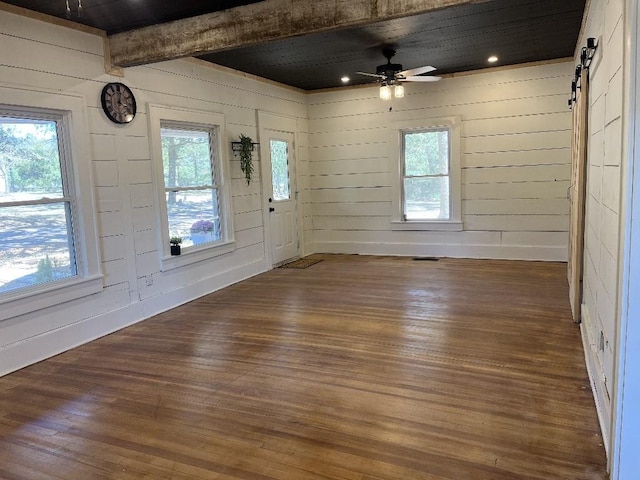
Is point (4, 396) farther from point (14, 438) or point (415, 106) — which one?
point (415, 106)

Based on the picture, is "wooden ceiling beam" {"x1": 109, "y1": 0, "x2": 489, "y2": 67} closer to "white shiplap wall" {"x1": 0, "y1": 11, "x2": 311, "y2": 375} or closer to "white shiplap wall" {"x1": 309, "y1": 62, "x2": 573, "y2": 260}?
"white shiplap wall" {"x1": 0, "y1": 11, "x2": 311, "y2": 375}

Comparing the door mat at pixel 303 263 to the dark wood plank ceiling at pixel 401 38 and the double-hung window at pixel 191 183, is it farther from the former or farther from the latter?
the dark wood plank ceiling at pixel 401 38

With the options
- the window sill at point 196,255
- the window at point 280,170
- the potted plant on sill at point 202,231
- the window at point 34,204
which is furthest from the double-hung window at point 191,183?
the window at point 280,170


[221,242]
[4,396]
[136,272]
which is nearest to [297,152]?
[221,242]

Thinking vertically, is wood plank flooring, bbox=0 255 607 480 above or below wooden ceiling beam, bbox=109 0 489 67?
below

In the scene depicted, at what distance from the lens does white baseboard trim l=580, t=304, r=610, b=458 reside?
223cm

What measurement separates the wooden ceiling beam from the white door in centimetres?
253

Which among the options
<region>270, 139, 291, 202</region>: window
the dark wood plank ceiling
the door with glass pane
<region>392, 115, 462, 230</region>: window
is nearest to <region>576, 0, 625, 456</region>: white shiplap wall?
the dark wood plank ceiling

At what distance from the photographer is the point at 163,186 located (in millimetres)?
4812

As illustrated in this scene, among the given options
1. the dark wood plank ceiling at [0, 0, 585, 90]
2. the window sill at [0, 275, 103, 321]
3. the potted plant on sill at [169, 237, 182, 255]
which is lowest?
the window sill at [0, 275, 103, 321]

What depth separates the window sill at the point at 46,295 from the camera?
11.3ft

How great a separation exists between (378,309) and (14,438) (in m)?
3.02

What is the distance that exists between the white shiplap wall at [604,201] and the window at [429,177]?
344cm

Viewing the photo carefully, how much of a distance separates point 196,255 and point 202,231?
36 cm
